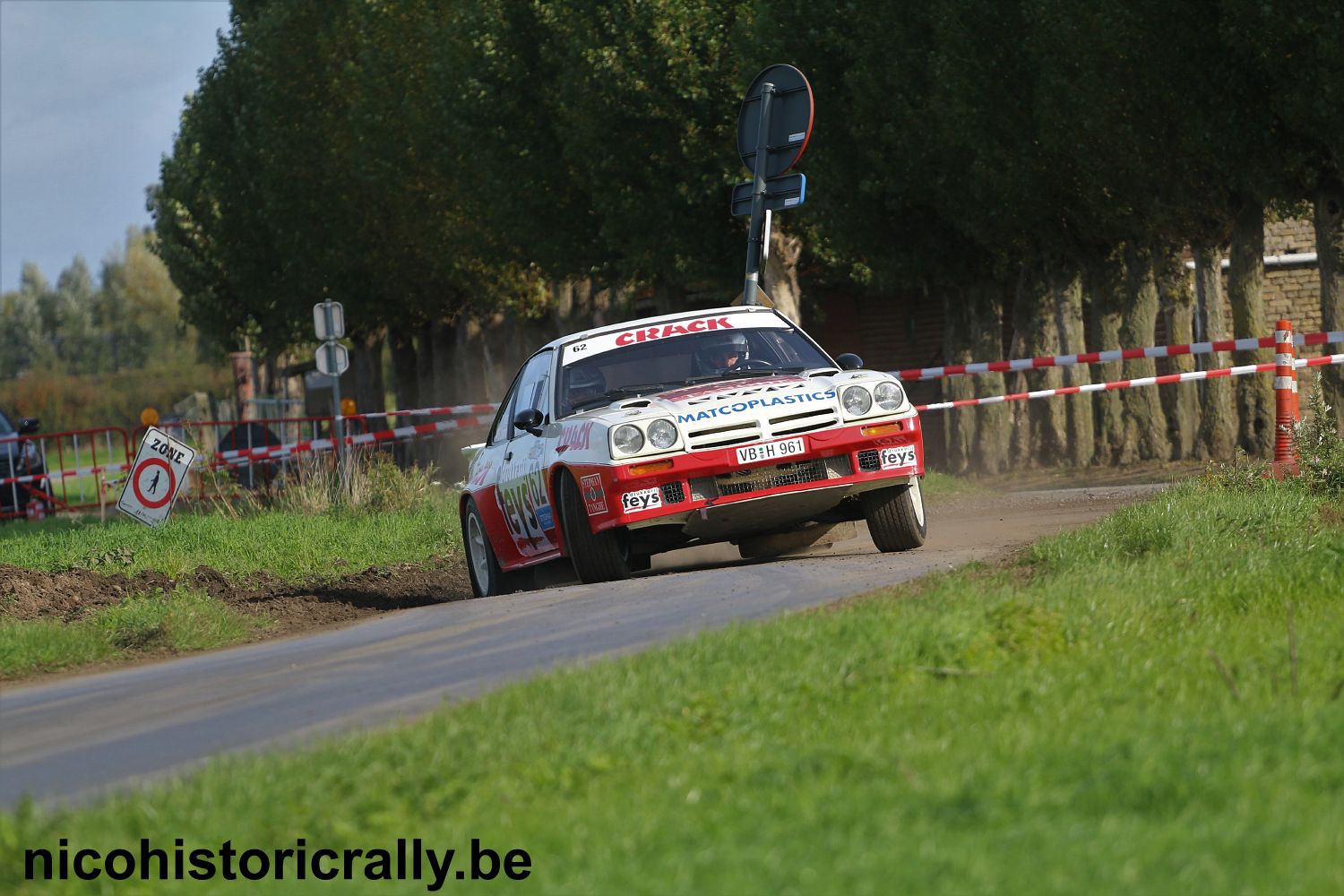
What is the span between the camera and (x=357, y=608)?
12.5 meters

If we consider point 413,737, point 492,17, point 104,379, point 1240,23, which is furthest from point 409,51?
point 104,379

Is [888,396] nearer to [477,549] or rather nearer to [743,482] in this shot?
[743,482]

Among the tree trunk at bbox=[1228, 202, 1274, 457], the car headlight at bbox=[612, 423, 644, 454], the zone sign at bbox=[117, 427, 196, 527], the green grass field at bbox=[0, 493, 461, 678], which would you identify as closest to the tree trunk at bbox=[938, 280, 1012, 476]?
the tree trunk at bbox=[1228, 202, 1274, 457]

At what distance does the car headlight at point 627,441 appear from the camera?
10.2 meters

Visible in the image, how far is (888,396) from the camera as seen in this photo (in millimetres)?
10734

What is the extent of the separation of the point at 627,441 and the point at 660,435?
0.65 ft

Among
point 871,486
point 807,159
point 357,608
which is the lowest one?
point 357,608

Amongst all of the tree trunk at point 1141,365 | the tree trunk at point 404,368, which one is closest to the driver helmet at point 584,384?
the tree trunk at point 1141,365

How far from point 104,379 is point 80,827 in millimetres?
103817

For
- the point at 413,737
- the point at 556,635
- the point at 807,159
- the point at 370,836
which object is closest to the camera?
the point at 370,836

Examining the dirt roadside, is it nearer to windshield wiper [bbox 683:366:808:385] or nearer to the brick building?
windshield wiper [bbox 683:366:808:385]

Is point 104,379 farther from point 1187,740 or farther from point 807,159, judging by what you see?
point 1187,740

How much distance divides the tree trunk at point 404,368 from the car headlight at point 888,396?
3882 cm

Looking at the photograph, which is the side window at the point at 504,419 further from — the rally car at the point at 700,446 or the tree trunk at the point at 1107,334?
the tree trunk at the point at 1107,334
